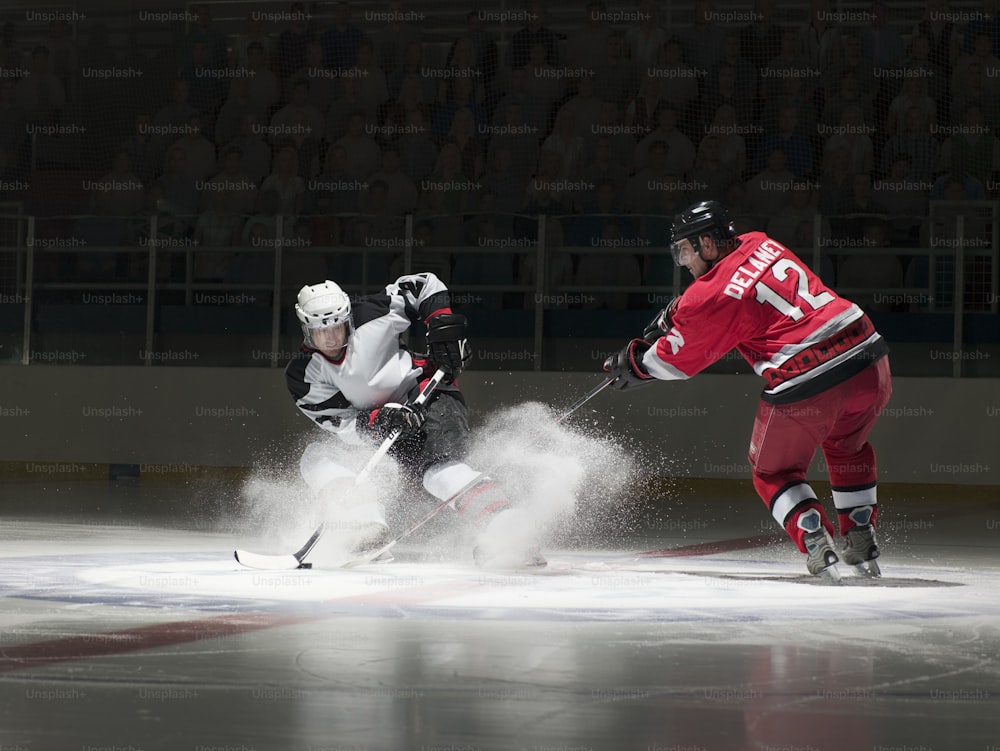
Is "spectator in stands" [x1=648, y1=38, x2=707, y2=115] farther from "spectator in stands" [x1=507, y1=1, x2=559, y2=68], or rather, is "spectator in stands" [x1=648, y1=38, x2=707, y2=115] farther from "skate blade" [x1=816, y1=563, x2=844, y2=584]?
"skate blade" [x1=816, y1=563, x2=844, y2=584]

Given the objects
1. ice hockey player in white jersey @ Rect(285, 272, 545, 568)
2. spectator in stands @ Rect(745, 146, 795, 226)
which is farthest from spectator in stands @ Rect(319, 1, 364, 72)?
ice hockey player in white jersey @ Rect(285, 272, 545, 568)

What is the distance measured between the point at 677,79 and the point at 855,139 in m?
1.43

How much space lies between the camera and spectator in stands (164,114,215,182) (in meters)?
11.2

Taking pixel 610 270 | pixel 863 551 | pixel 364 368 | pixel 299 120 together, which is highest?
pixel 299 120

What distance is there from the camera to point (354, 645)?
3.62 m

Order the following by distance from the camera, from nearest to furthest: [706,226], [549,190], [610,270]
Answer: [706,226] → [610,270] → [549,190]

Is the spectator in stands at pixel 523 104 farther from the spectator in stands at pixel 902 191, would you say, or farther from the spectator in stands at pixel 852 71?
the spectator in stands at pixel 902 191

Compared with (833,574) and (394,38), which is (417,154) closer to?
(394,38)

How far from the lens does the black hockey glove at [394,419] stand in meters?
5.71

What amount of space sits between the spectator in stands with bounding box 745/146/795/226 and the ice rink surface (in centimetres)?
398

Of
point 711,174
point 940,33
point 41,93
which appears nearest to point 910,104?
point 940,33

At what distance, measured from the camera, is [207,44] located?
12.0 m

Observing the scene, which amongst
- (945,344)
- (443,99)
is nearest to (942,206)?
(945,344)

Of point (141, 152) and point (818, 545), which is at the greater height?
point (141, 152)
